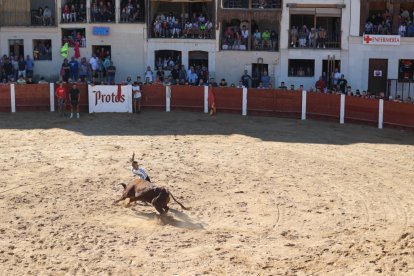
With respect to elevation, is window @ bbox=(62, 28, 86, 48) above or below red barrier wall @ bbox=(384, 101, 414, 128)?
above

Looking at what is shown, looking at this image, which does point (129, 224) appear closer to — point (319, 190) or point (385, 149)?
point (319, 190)

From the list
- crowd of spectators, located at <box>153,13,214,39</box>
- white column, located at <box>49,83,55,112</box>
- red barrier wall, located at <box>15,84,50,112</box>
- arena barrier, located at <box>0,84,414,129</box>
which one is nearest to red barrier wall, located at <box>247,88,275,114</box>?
arena barrier, located at <box>0,84,414,129</box>

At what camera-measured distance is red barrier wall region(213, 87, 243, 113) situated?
2727 centimetres

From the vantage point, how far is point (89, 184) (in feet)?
54.3

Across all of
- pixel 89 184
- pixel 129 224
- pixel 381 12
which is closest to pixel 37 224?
pixel 129 224

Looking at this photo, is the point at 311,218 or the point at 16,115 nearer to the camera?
the point at 311,218

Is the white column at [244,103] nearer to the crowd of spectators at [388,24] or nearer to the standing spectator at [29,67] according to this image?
the crowd of spectators at [388,24]

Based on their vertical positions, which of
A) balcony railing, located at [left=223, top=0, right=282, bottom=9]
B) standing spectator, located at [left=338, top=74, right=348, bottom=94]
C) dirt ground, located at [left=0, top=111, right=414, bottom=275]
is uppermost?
balcony railing, located at [left=223, top=0, right=282, bottom=9]

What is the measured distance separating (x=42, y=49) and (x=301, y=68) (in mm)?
12405

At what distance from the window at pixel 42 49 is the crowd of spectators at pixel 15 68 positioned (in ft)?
2.38

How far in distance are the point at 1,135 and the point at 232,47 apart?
40.4 ft

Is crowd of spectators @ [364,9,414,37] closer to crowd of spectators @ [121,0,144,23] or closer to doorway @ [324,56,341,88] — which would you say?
doorway @ [324,56,341,88]

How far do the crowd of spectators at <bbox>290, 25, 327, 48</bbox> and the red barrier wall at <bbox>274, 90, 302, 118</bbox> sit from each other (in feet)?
15.0

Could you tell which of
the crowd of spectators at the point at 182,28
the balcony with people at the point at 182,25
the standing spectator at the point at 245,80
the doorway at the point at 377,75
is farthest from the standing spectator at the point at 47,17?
the doorway at the point at 377,75
